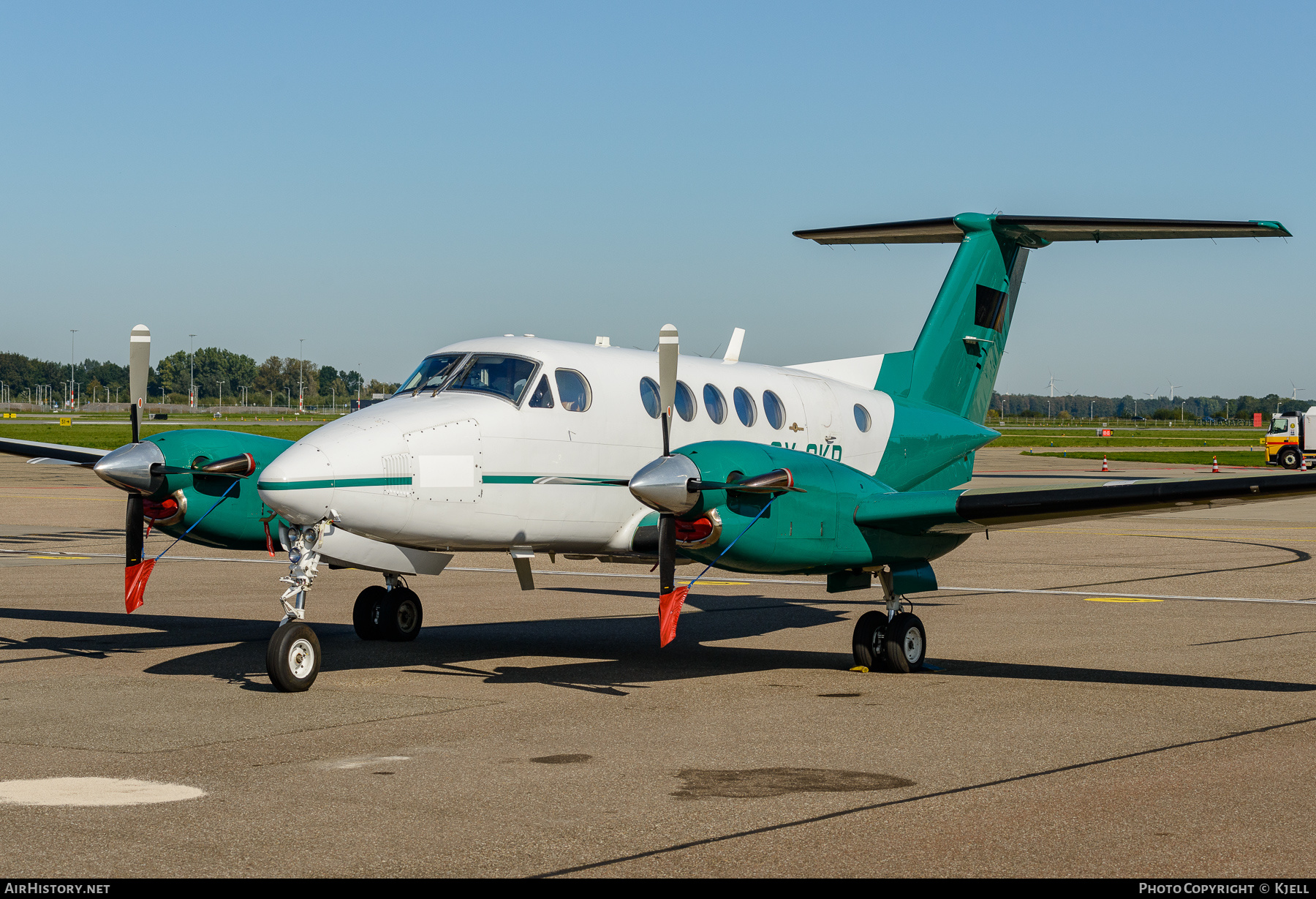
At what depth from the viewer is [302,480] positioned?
9773 mm

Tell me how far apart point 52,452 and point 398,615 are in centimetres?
416

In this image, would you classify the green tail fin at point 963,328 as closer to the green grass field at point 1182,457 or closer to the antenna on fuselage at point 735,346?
the antenna on fuselage at point 735,346

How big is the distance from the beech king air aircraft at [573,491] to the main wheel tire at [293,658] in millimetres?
18

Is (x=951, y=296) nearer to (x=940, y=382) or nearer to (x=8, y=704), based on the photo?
(x=940, y=382)

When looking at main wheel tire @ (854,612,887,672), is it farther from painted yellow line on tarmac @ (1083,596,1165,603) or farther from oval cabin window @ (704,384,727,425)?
painted yellow line on tarmac @ (1083,596,1165,603)

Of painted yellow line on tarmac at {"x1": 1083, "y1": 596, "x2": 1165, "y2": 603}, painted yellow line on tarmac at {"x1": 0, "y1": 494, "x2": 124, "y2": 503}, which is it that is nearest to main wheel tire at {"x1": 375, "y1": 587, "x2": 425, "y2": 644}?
painted yellow line on tarmac at {"x1": 1083, "y1": 596, "x2": 1165, "y2": 603}

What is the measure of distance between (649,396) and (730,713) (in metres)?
3.84

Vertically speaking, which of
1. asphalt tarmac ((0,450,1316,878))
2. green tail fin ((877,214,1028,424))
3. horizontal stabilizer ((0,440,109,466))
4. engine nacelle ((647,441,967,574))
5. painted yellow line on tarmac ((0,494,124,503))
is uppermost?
green tail fin ((877,214,1028,424))

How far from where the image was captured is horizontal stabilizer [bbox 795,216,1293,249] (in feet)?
48.0

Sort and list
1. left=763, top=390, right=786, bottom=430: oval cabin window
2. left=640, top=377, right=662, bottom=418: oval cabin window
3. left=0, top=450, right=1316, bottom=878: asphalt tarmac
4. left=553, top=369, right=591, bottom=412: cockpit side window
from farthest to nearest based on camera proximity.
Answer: left=763, top=390, right=786, bottom=430: oval cabin window, left=640, top=377, right=662, bottom=418: oval cabin window, left=553, top=369, right=591, bottom=412: cockpit side window, left=0, top=450, right=1316, bottom=878: asphalt tarmac

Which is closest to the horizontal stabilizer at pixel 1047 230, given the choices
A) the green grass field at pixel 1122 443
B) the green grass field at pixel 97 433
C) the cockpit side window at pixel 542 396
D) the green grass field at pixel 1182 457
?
the cockpit side window at pixel 542 396

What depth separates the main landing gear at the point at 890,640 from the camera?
38.2 ft

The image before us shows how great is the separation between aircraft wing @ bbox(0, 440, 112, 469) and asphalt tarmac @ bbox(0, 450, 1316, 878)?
1794 millimetres
